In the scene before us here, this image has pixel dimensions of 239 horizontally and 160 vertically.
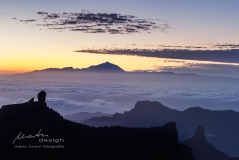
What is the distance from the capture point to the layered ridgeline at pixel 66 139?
63125 mm

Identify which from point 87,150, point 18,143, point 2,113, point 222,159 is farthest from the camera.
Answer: point 222,159

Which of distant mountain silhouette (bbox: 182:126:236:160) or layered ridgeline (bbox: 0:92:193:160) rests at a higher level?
layered ridgeline (bbox: 0:92:193:160)

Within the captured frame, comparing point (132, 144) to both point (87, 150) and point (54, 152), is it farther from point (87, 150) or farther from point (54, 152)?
point (54, 152)

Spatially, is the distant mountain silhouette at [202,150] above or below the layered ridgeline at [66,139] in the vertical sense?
below

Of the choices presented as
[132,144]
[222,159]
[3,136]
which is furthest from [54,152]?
[222,159]

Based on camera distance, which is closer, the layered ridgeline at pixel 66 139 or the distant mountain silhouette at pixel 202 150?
the layered ridgeline at pixel 66 139

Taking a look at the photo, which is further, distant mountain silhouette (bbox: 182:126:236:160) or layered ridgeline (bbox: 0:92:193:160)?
distant mountain silhouette (bbox: 182:126:236:160)

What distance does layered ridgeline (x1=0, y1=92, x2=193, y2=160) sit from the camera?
6312 cm

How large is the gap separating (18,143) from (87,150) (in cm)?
1520

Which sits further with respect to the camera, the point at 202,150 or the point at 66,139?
the point at 202,150

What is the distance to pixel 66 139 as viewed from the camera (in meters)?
70.0

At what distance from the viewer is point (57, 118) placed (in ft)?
258

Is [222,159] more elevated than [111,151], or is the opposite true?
[111,151]

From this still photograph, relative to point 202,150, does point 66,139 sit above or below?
→ above
